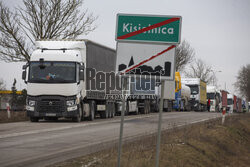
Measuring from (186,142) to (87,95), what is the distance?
36.9ft

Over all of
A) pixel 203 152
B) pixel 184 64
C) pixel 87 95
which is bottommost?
pixel 203 152

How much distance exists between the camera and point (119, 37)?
7371 mm

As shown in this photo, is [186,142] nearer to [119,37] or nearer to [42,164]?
[42,164]

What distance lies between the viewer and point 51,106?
22.5 metres

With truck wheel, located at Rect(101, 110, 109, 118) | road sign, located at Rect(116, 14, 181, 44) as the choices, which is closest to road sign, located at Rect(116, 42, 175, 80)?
road sign, located at Rect(116, 14, 181, 44)

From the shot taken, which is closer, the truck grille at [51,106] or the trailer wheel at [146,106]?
the truck grille at [51,106]

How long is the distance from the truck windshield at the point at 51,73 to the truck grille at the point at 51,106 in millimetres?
982

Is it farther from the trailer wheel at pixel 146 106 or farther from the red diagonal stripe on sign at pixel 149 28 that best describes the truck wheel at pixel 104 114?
the red diagonal stripe on sign at pixel 149 28

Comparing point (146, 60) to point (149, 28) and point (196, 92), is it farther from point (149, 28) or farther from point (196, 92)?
point (196, 92)

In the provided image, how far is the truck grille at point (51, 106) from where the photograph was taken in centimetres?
2252

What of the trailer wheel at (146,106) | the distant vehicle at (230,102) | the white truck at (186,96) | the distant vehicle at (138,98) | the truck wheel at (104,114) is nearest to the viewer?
the truck wheel at (104,114)

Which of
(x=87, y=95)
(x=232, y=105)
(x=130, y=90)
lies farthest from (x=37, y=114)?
(x=232, y=105)

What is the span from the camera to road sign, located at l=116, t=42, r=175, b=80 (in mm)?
7047

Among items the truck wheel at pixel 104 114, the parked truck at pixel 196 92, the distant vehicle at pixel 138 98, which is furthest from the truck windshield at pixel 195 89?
the truck wheel at pixel 104 114
